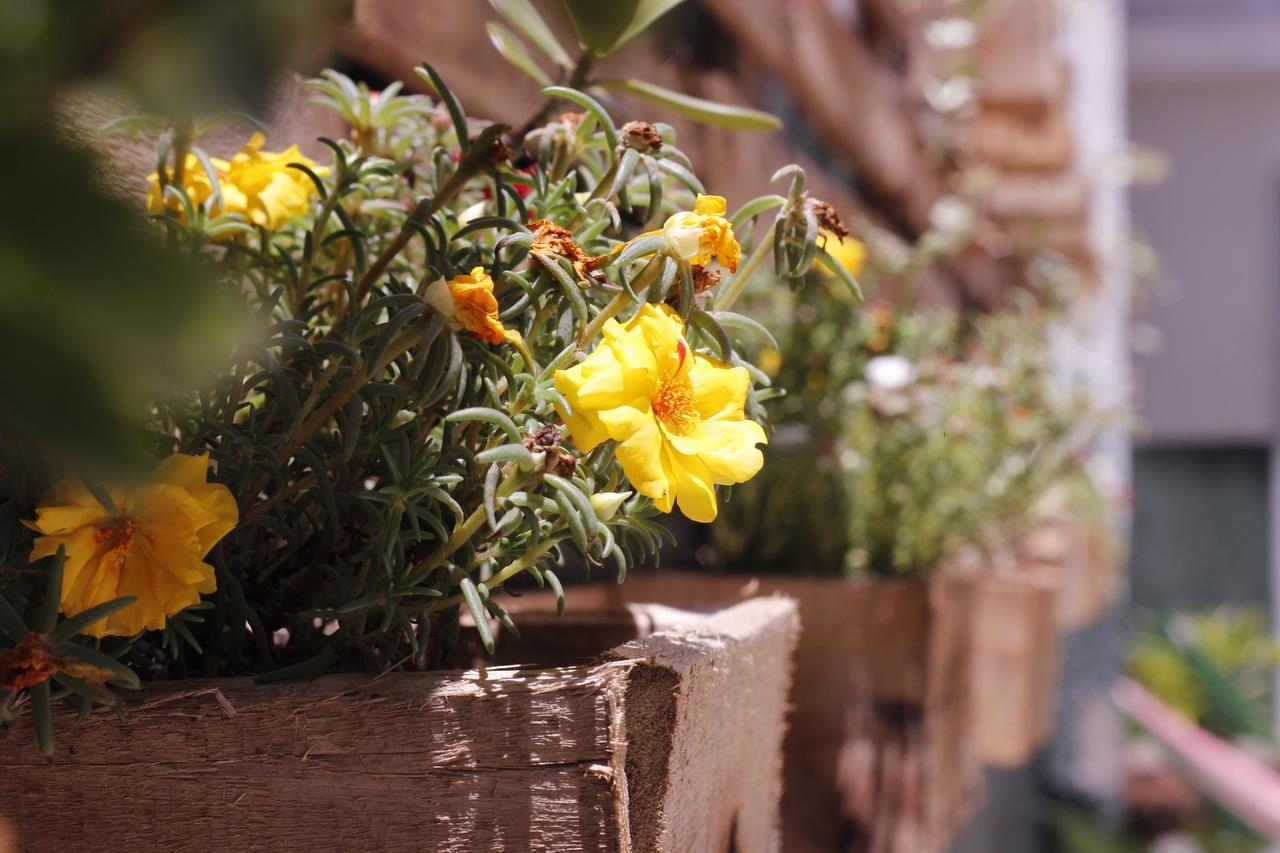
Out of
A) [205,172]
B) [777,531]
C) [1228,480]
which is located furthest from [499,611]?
[1228,480]

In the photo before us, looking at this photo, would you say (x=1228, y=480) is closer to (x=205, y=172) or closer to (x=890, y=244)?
(x=890, y=244)

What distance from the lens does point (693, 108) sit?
0.55m

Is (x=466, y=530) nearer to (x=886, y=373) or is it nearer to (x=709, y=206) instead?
(x=709, y=206)

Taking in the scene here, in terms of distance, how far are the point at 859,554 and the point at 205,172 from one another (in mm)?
855

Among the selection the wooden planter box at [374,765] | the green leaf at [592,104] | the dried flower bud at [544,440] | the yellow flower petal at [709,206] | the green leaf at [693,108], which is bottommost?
the wooden planter box at [374,765]

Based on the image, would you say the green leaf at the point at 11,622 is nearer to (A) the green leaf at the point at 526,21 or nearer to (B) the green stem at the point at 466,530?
(B) the green stem at the point at 466,530

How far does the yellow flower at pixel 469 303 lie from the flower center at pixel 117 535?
0.13m

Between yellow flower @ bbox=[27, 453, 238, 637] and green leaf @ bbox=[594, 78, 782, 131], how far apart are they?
28 centimetres

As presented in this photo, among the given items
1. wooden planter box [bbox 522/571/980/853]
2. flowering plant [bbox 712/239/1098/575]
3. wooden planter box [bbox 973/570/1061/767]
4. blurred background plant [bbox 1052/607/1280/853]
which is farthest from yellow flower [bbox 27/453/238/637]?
blurred background plant [bbox 1052/607/1280/853]

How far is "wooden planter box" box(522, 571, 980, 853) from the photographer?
3.46ft

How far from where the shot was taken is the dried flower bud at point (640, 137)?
47 centimetres

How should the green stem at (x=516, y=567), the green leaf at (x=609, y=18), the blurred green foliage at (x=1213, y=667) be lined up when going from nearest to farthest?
the green leaf at (x=609, y=18) < the green stem at (x=516, y=567) < the blurred green foliage at (x=1213, y=667)

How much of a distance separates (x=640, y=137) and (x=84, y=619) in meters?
0.28

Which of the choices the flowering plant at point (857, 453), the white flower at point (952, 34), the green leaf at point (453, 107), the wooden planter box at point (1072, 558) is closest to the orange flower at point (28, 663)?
the green leaf at point (453, 107)
